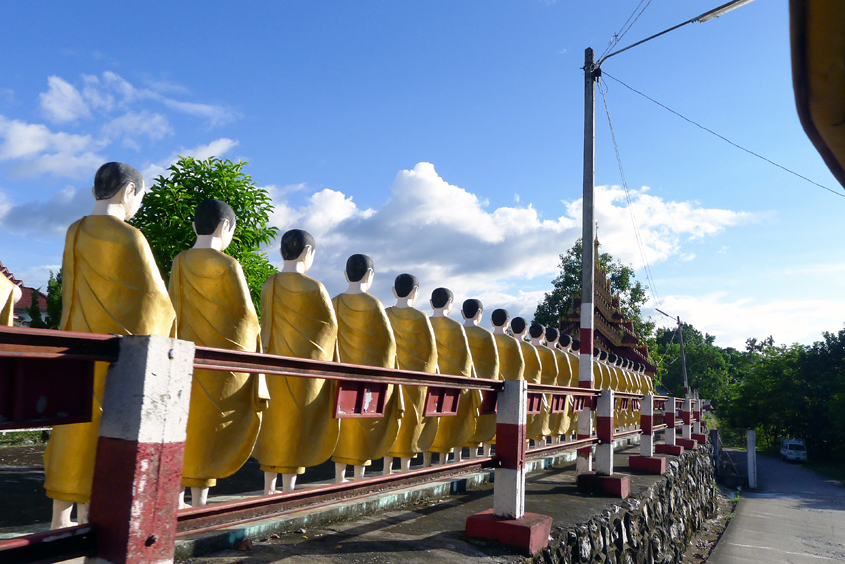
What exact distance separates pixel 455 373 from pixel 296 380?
2.76 metres

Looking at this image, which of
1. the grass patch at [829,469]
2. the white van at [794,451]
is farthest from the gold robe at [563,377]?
the white van at [794,451]

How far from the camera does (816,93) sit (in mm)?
1153

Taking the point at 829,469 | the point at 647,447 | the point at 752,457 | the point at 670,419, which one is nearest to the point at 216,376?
the point at 647,447

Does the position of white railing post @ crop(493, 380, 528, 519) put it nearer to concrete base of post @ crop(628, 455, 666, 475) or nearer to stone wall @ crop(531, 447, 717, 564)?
stone wall @ crop(531, 447, 717, 564)

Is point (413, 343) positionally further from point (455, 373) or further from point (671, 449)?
point (671, 449)

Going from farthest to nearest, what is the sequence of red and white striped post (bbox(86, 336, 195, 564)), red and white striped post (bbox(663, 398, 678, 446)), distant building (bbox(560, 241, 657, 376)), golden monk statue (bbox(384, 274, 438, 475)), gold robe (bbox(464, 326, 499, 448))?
distant building (bbox(560, 241, 657, 376)), red and white striped post (bbox(663, 398, 678, 446)), gold robe (bbox(464, 326, 499, 448)), golden monk statue (bbox(384, 274, 438, 475)), red and white striped post (bbox(86, 336, 195, 564))

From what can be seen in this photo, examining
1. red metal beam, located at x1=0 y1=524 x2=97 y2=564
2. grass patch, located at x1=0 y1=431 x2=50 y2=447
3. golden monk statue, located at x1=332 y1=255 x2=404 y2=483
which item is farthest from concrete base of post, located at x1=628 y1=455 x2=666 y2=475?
grass patch, located at x1=0 y1=431 x2=50 y2=447

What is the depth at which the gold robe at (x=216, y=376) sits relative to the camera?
3754 mm

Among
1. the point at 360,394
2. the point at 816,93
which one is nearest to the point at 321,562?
the point at 360,394

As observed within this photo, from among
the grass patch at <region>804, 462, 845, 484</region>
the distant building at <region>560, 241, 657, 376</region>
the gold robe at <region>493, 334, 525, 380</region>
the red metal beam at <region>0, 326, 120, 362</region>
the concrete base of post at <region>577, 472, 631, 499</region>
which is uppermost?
the distant building at <region>560, 241, 657, 376</region>

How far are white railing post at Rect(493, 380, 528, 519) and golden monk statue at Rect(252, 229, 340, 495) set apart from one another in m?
1.31

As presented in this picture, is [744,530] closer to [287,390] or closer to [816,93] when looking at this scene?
[287,390]

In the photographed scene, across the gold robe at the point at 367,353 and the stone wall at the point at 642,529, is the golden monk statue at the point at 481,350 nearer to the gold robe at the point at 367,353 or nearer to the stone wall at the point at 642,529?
the stone wall at the point at 642,529

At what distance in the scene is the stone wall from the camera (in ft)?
14.3
